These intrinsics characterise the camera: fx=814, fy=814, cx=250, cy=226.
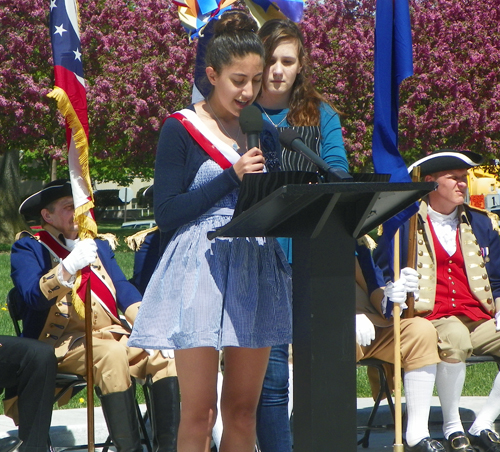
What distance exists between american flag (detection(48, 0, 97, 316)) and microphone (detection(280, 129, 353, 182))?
2.09m

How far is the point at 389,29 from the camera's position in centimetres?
432

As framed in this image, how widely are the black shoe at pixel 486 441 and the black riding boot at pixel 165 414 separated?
1748mm

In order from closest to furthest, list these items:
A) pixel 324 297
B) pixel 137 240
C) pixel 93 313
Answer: pixel 324 297
pixel 93 313
pixel 137 240

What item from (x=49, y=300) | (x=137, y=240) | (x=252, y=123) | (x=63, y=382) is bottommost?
(x=63, y=382)

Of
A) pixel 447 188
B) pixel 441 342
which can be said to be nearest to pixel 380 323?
pixel 441 342

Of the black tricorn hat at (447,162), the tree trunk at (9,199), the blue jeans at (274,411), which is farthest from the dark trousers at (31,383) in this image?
the tree trunk at (9,199)

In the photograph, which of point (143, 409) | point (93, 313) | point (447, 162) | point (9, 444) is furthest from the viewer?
point (143, 409)

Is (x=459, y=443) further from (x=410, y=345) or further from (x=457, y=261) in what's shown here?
(x=457, y=261)

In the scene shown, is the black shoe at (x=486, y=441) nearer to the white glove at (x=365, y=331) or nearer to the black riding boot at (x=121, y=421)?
the white glove at (x=365, y=331)

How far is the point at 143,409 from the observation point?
5512 millimetres

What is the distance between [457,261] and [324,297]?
9.66 ft

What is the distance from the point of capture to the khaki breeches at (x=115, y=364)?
435cm

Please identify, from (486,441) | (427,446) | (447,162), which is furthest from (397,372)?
(447,162)

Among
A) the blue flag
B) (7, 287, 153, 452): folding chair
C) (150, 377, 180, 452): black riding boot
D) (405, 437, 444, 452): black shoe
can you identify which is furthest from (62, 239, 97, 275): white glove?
(405, 437, 444, 452): black shoe
